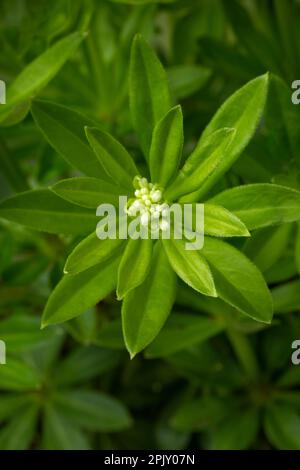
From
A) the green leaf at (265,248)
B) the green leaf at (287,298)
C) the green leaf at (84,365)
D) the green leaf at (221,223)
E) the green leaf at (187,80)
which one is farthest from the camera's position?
the green leaf at (84,365)

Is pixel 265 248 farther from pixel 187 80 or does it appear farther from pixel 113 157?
pixel 187 80

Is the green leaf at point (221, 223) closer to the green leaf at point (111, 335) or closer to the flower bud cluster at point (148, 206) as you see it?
the flower bud cluster at point (148, 206)

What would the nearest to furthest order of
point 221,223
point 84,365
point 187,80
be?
point 221,223 → point 187,80 → point 84,365

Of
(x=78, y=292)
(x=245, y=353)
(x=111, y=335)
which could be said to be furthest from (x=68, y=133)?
(x=245, y=353)

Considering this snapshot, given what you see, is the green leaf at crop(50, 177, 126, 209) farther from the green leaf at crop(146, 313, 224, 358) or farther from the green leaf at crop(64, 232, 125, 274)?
the green leaf at crop(146, 313, 224, 358)

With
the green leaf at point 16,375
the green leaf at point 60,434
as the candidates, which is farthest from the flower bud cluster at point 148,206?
the green leaf at point 60,434
